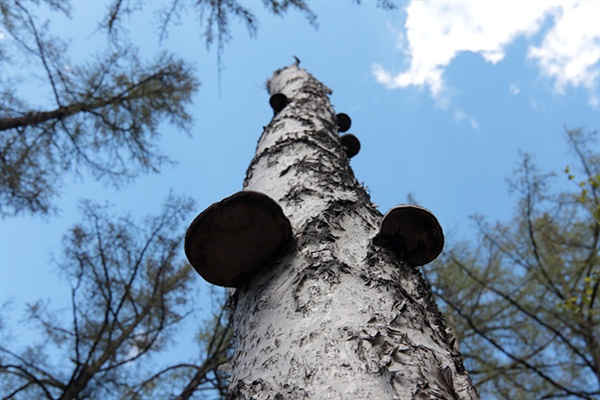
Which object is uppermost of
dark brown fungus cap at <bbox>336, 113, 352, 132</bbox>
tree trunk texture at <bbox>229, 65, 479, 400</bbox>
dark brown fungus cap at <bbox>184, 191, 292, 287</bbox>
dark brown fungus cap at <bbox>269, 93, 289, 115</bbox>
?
dark brown fungus cap at <bbox>336, 113, 352, 132</bbox>

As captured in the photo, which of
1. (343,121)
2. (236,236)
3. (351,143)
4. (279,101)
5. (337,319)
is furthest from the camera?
(343,121)

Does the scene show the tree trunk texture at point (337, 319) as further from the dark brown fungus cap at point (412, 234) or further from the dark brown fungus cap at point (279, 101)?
the dark brown fungus cap at point (279, 101)

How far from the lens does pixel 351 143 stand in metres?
3.58

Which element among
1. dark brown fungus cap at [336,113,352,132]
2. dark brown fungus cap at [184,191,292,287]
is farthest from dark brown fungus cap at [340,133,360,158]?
dark brown fungus cap at [184,191,292,287]

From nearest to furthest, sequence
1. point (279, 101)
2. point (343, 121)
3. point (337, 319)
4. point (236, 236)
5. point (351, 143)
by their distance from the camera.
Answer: point (337, 319) → point (236, 236) → point (279, 101) → point (351, 143) → point (343, 121)

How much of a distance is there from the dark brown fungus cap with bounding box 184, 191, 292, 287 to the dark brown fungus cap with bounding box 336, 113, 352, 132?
2821mm

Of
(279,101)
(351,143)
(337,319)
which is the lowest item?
(337,319)

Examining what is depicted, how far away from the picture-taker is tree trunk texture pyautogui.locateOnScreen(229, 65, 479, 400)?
0.91 metres

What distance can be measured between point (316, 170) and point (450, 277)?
23.2 ft

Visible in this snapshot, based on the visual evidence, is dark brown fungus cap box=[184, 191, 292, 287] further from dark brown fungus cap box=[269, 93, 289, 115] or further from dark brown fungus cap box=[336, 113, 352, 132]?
dark brown fungus cap box=[336, 113, 352, 132]

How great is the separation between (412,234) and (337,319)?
0.45 meters

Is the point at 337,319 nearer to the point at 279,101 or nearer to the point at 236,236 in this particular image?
the point at 236,236

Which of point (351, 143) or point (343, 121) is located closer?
point (351, 143)

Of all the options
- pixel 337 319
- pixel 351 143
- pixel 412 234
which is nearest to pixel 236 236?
pixel 337 319
